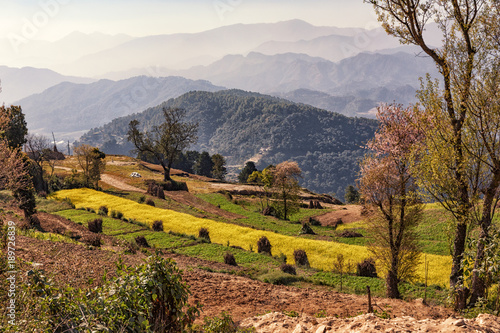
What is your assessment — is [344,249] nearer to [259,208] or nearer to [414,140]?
[414,140]

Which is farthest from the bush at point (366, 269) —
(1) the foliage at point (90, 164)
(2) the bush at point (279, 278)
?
(1) the foliage at point (90, 164)

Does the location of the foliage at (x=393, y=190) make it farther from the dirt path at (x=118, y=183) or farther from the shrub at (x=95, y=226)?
the dirt path at (x=118, y=183)

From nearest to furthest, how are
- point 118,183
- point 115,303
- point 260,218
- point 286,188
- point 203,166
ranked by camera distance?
point 115,303 < point 260,218 < point 286,188 < point 118,183 < point 203,166

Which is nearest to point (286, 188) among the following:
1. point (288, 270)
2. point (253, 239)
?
point (253, 239)

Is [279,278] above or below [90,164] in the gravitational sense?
below

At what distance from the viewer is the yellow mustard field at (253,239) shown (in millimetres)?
26633

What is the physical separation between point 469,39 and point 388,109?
17.7ft

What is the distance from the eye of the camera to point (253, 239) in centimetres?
3347

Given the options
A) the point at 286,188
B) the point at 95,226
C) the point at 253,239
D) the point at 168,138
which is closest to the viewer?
the point at 95,226

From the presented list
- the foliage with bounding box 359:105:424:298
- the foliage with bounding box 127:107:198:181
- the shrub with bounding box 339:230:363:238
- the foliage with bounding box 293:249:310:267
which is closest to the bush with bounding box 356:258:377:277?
the foliage with bounding box 293:249:310:267

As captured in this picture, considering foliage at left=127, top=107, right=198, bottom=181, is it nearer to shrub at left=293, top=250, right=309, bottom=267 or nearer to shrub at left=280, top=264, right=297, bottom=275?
shrub at left=293, top=250, right=309, bottom=267

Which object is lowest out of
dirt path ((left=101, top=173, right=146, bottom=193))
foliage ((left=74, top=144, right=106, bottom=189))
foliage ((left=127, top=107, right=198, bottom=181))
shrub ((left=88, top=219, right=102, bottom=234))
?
shrub ((left=88, top=219, right=102, bottom=234))

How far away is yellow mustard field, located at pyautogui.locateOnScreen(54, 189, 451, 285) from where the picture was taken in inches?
1049

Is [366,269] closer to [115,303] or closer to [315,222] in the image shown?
[115,303]
